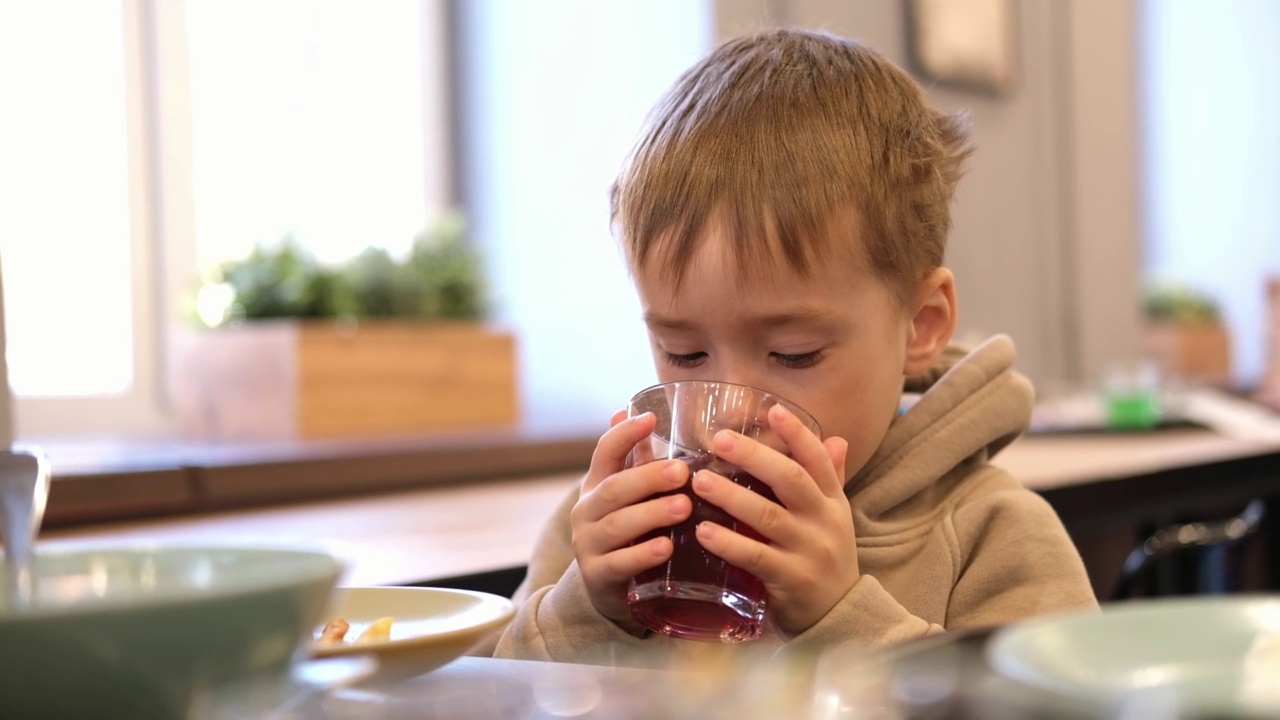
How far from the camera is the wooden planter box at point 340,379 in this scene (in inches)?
91.4

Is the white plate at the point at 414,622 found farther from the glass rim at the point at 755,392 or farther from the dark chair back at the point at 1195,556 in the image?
the dark chair back at the point at 1195,556

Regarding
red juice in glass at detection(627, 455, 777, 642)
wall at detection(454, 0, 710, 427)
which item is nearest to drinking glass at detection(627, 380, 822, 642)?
red juice in glass at detection(627, 455, 777, 642)

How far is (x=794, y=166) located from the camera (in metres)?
1.08

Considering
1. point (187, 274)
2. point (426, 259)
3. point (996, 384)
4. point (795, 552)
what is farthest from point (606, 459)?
point (187, 274)

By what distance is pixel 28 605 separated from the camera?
1.40 ft

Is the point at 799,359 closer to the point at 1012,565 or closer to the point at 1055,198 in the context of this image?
the point at 1012,565

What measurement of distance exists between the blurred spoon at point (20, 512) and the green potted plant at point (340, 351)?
168 cm

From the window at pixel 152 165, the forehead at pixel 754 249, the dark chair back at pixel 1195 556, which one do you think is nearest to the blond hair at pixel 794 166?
the forehead at pixel 754 249

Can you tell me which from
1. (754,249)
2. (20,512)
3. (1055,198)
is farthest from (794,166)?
(1055,198)

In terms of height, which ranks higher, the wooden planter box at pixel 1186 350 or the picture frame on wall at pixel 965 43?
the picture frame on wall at pixel 965 43

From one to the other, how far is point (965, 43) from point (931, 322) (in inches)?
98.5

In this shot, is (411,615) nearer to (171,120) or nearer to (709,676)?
(709,676)

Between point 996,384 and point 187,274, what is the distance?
2043 millimetres

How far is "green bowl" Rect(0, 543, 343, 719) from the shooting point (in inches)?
16.6
